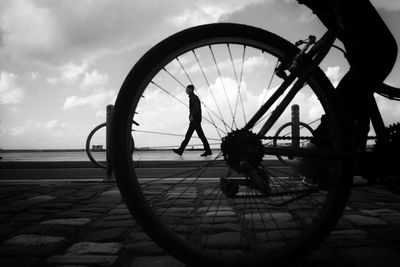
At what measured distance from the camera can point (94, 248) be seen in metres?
1.91

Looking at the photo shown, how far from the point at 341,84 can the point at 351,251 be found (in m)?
0.99

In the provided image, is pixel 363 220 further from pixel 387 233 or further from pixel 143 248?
pixel 143 248

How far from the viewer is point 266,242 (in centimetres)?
198

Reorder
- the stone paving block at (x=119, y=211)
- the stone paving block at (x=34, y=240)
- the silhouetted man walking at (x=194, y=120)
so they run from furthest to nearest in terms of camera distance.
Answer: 1. the stone paving block at (x=119, y=211)
2. the silhouetted man walking at (x=194, y=120)
3. the stone paving block at (x=34, y=240)

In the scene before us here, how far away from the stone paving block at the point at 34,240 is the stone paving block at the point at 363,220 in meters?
2.15

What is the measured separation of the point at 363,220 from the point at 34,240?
243cm

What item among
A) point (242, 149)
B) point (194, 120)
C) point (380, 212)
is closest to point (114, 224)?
point (242, 149)

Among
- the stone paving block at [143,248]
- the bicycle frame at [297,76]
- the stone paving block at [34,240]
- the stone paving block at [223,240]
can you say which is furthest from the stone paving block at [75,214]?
the bicycle frame at [297,76]

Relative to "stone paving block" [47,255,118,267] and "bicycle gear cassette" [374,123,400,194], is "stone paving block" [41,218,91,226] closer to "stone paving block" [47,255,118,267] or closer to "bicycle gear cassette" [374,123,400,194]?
"stone paving block" [47,255,118,267]

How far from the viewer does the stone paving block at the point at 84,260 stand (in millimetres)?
1657

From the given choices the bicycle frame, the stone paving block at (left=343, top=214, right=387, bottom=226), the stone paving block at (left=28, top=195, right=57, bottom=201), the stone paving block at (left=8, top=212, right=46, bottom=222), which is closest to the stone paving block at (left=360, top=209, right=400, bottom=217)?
the stone paving block at (left=343, top=214, right=387, bottom=226)

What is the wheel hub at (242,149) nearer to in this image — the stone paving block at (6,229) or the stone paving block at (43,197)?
the stone paving block at (6,229)

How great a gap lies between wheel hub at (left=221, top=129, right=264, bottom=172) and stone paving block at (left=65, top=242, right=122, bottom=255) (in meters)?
0.87

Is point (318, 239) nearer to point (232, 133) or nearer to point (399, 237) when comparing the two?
point (232, 133)
